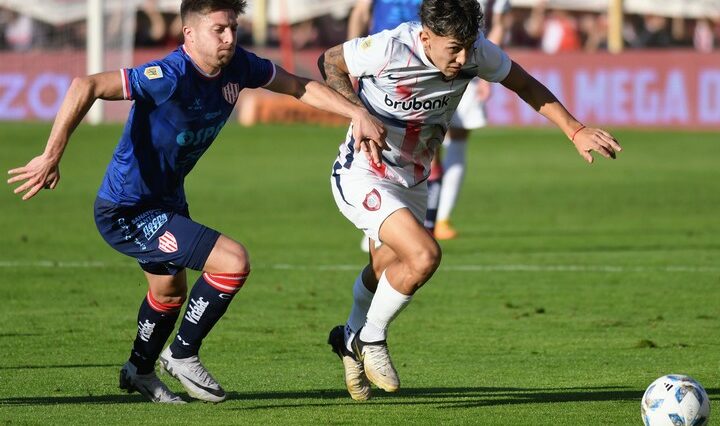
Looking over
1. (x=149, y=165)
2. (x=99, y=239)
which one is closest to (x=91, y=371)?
(x=149, y=165)

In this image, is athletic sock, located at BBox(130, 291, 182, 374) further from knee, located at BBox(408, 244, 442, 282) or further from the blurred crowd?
the blurred crowd

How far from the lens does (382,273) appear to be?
717 centimetres

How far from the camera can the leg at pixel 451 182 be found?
1353 cm

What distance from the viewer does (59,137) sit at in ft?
19.6

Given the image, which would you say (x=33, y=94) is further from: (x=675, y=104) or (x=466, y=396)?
(x=466, y=396)

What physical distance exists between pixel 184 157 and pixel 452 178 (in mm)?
7248

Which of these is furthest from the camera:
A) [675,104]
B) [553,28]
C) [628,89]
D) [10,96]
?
[553,28]

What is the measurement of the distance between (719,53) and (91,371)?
816 inches

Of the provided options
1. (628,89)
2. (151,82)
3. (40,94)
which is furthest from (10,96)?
(151,82)

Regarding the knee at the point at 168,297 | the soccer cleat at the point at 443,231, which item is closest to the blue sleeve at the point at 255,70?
the knee at the point at 168,297

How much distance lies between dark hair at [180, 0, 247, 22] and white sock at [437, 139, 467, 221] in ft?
23.7

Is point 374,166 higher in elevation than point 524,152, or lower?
lower

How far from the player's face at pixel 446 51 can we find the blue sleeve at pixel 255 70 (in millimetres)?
768

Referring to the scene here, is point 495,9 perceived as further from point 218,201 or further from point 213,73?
point 213,73
